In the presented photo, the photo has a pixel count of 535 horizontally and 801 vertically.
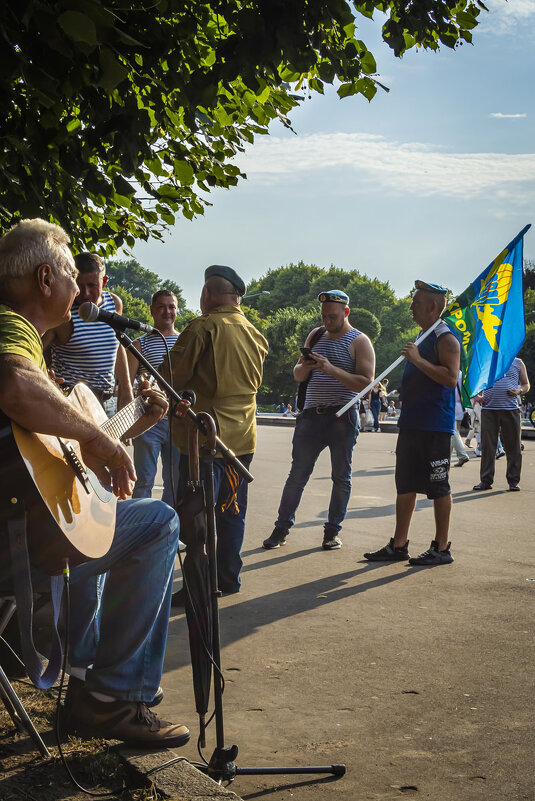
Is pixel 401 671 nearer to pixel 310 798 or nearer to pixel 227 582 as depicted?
pixel 310 798

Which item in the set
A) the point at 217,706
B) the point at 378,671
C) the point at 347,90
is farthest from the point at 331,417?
the point at 217,706

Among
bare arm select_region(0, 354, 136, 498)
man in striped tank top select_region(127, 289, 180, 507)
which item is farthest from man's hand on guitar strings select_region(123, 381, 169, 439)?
man in striped tank top select_region(127, 289, 180, 507)

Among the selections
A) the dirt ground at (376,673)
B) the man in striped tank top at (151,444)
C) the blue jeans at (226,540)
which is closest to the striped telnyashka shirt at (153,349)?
the man in striped tank top at (151,444)

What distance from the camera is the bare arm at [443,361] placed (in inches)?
279

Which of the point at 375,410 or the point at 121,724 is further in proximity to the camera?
the point at 375,410

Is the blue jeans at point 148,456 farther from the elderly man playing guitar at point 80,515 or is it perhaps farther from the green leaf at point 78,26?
the green leaf at point 78,26

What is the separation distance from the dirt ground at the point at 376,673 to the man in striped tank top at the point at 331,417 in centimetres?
32

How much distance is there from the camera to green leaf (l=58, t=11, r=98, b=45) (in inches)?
146

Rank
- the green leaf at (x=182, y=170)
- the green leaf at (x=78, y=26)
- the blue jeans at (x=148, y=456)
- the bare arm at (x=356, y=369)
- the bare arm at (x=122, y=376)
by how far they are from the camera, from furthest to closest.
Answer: the bare arm at (x=356, y=369) → the blue jeans at (x=148, y=456) → the bare arm at (x=122, y=376) → the green leaf at (x=182, y=170) → the green leaf at (x=78, y=26)

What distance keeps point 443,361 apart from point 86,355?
9.17ft

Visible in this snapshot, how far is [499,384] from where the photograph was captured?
41.2ft

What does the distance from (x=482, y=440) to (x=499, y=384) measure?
0.81 m

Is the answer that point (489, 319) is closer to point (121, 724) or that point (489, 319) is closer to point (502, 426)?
point (502, 426)

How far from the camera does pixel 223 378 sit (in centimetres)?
620
